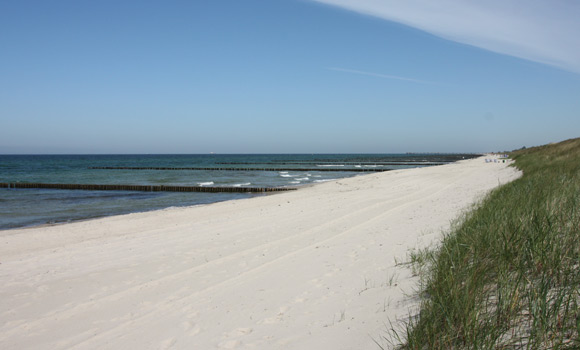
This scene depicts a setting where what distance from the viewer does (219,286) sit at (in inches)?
223

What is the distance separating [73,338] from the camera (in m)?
4.35

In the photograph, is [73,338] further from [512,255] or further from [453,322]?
[512,255]

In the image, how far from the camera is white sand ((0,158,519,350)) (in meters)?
4.04

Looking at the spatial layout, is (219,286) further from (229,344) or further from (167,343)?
(229,344)

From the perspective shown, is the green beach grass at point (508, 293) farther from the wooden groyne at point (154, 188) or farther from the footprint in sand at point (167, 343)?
the wooden groyne at point (154, 188)

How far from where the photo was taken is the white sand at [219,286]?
4039 mm

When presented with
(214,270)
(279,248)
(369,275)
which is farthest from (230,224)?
(369,275)

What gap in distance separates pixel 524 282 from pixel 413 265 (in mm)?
2334

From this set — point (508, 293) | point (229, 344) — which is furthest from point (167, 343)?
point (508, 293)

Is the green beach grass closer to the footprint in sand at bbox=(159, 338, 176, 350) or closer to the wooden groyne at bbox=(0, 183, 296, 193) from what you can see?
the footprint in sand at bbox=(159, 338, 176, 350)

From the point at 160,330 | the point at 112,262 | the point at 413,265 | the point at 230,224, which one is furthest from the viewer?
the point at 230,224

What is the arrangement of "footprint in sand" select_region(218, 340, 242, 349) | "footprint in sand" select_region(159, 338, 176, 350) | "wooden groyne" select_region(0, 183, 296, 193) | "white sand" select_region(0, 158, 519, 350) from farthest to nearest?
"wooden groyne" select_region(0, 183, 296, 193), "white sand" select_region(0, 158, 519, 350), "footprint in sand" select_region(159, 338, 176, 350), "footprint in sand" select_region(218, 340, 242, 349)

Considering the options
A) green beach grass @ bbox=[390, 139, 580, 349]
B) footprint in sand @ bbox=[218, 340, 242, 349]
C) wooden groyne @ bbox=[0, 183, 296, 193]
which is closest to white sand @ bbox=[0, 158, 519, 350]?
footprint in sand @ bbox=[218, 340, 242, 349]

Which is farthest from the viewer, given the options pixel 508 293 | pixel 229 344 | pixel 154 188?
pixel 154 188
